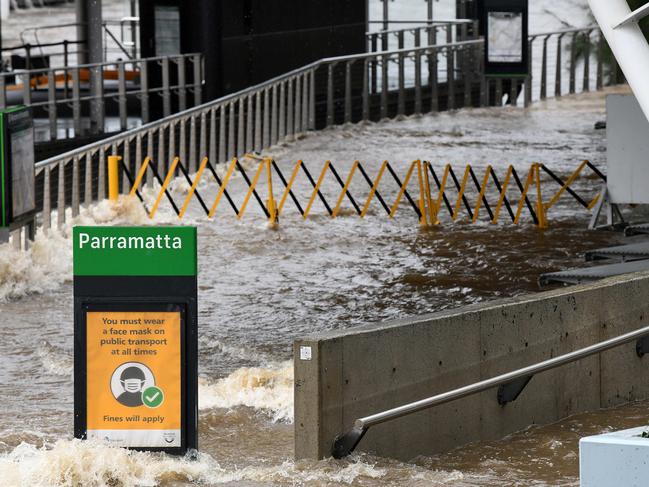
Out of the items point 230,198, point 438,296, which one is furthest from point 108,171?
point 438,296

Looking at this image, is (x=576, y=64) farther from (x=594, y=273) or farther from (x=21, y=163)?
(x=594, y=273)

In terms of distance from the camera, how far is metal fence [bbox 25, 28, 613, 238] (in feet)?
61.8

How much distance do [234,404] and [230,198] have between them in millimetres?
9905

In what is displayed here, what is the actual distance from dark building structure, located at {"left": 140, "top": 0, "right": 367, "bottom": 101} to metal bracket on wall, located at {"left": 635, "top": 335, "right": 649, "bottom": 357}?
15.2 m

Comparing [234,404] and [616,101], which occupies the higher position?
[616,101]

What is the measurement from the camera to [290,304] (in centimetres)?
1483

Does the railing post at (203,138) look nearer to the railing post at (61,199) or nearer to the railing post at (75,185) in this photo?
the railing post at (75,185)

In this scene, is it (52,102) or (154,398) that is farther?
(52,102)

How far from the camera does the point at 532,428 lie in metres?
10.2

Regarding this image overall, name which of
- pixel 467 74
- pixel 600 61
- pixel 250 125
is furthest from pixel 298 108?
pixel 600 61

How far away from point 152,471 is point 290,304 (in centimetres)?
689

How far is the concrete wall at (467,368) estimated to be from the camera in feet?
27.8

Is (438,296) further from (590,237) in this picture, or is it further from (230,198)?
(230,198)

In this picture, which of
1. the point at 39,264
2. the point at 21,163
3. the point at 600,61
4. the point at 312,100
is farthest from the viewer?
the point at 600,61
